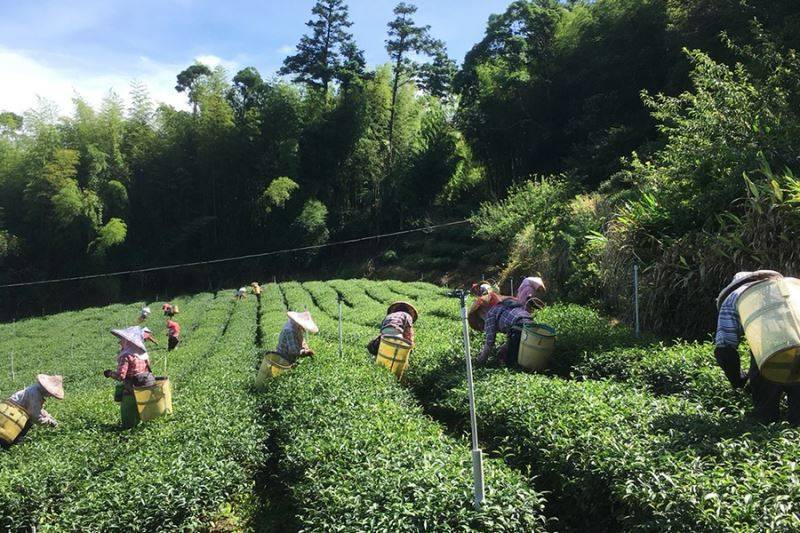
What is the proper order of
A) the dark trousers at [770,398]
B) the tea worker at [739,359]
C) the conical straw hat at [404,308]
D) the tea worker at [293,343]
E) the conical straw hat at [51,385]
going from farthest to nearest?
1. the conical straw hat at [404,308]
2. the tea worker at [293,343]
3. the conical straw hat at [51,385]
4. the tea worker at [739,359]
5. the dark trousers at [770,398]

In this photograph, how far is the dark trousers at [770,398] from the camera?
4.22 m

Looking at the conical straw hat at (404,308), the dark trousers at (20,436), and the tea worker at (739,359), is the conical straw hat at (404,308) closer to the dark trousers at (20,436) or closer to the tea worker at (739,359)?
the tea worker at (739,359)

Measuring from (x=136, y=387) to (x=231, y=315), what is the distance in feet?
50.2

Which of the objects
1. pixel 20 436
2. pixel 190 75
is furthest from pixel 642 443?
pixel 190 75

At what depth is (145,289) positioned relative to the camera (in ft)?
111

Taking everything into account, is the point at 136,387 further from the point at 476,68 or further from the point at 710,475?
the point at 476,68

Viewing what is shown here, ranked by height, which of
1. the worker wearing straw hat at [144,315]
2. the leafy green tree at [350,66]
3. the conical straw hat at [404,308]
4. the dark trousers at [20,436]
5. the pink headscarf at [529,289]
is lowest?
the worker wearing straw hat at [144,315]

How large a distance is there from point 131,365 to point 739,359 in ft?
23.6

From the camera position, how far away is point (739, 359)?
15.5 ft

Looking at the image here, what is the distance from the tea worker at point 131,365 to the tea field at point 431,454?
63cm

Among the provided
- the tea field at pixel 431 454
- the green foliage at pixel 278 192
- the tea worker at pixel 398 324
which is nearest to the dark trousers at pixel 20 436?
the tea field at pixel 431 454

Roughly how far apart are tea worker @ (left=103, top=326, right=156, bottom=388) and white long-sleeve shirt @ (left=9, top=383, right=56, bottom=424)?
4.28ft

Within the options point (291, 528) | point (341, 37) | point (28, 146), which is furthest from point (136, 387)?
point (341, 37)

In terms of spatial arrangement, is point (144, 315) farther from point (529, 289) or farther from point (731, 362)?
point (731, 362)
